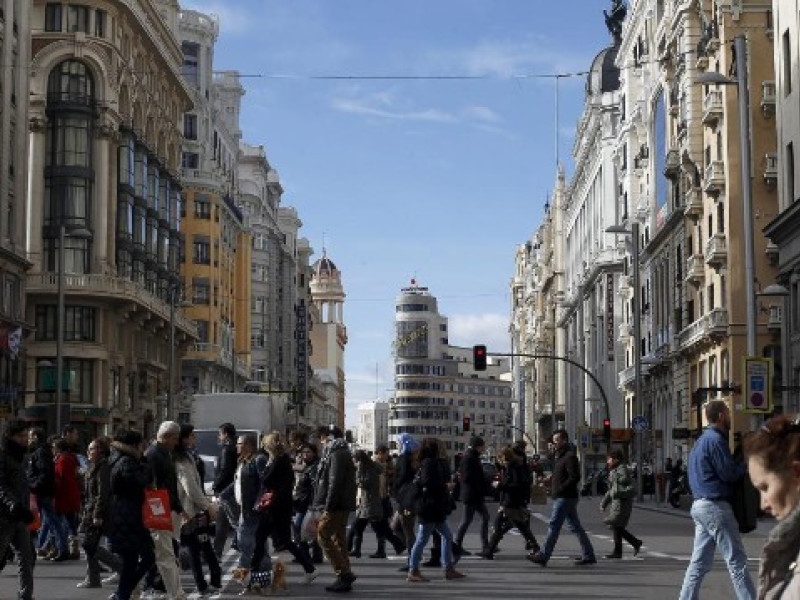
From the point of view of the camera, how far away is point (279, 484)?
17.6 m

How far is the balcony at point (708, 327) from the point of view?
5647 cm

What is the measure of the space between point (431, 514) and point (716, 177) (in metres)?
38.9

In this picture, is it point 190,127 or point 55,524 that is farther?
point 190,127

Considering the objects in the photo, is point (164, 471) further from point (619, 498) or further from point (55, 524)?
point (619, 498)

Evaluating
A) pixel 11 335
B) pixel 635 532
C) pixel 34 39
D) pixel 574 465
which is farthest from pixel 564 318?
pixel 574 465

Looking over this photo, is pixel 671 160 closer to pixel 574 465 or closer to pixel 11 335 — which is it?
pixel 11 335

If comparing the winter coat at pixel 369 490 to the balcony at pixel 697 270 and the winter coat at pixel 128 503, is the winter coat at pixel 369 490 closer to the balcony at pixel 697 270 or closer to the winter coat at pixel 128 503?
the winter coat at pixel 128 503

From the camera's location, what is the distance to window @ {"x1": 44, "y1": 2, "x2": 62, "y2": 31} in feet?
215

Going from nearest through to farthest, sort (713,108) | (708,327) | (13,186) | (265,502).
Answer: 1. (265,502)
2. (713,108)
3. (13,186)
4. (708,327)

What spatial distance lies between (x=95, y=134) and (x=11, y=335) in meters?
14.4

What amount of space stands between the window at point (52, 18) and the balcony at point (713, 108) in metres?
26.6

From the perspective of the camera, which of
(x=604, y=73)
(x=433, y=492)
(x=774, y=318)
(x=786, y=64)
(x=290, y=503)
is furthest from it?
(x=604, y=73)

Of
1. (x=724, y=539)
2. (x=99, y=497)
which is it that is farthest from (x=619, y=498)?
(x=724, y=539)

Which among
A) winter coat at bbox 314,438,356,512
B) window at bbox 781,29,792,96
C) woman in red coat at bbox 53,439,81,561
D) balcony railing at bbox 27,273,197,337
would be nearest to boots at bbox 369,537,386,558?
woman in red coat at bbox 53,439,81,561
